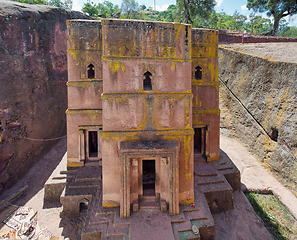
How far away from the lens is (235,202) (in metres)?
8.67

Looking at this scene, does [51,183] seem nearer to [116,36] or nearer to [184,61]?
[116,36]

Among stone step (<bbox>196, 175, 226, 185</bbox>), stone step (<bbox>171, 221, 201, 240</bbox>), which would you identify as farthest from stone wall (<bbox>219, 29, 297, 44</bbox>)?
stone step (<bbox>171, 221, 201, 240</bbox>)

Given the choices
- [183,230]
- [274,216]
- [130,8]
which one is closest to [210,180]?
[183,230]

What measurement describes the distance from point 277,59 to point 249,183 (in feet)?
26.6

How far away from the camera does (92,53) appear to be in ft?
28.2

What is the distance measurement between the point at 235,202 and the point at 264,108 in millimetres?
6653

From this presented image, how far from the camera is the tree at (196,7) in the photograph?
23562 mm

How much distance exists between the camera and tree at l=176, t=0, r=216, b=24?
23562mm

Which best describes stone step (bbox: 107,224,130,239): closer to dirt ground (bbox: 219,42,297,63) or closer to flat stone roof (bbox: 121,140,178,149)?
flat stone roof (bbox: 121,140,178,149)

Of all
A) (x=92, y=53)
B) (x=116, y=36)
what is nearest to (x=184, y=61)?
(x=116, y=36)

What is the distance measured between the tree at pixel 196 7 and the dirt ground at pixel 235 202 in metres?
18.8

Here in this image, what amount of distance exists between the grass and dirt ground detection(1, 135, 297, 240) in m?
0.36

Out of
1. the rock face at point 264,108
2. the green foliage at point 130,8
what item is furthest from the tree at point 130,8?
the rock face at point 264,108

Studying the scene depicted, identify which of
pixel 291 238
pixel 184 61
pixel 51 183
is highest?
pixel 184 61
